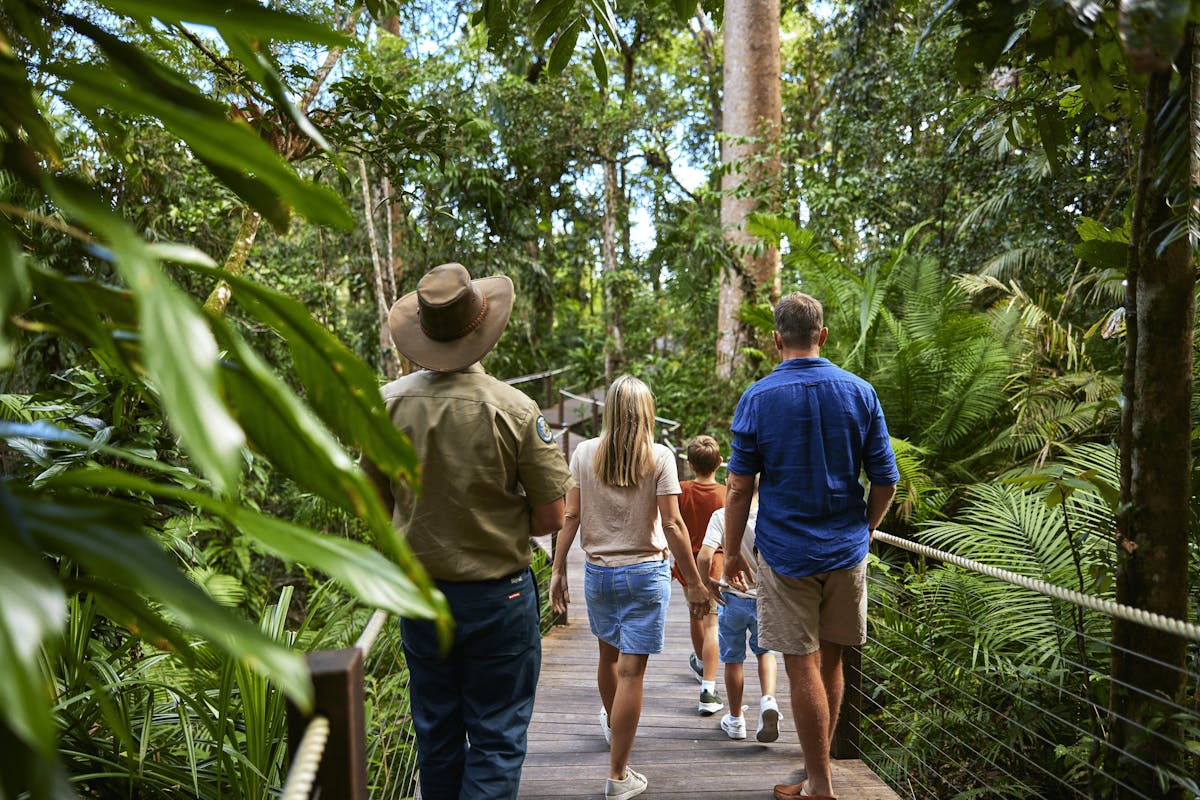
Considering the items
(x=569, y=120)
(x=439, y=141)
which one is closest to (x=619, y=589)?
(x=439, y=141)

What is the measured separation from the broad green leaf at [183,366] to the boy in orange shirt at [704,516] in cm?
333

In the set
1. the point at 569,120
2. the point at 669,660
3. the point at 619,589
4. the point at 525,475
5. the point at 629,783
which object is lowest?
the point at 669,660

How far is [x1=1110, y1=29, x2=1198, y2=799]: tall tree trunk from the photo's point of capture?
6.89 feet

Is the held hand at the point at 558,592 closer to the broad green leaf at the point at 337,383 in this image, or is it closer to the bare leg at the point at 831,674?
the bare leg at the point at 831,674

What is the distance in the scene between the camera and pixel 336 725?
4.35 ft

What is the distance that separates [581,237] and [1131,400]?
13.6 meters

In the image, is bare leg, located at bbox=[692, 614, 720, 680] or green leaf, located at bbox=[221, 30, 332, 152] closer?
green leaf, located at bbox=[221, 30, 332, 152]

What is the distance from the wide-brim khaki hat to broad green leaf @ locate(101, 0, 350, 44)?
166 cm

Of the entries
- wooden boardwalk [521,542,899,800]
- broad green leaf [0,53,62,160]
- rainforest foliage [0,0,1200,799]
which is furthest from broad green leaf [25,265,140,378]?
wooden boardwalk [521,542,899,800]

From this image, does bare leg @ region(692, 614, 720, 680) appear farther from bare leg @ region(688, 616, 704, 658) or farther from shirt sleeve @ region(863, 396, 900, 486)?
shirt sleeve @ region(863, 396, 900, 486)

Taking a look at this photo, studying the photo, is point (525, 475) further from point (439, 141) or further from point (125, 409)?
point (439, 141)

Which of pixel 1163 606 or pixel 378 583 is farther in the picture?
pixel 1163 606

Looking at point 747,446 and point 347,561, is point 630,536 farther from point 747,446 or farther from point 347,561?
point 347,561

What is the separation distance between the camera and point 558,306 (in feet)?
56.2
